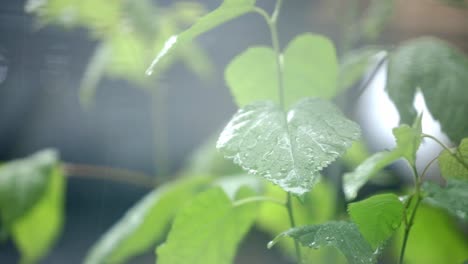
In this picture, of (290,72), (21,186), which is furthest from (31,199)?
(290,72)

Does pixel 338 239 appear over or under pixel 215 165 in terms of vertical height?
over

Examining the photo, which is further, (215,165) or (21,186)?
(215,165)

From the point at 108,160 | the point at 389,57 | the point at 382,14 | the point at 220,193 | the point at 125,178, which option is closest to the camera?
the point at 220,193

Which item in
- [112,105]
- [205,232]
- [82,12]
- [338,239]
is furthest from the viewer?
[112,105]

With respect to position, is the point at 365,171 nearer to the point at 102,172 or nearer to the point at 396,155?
the point at 396,155

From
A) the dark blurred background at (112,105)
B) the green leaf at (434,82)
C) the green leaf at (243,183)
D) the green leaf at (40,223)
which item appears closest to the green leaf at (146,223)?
the green leaf at (243,183)

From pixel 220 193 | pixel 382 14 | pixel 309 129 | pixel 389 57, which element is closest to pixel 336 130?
pixel 309 129

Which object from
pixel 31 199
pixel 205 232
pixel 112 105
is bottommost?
pixel 112 105

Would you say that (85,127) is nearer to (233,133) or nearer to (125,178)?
(125,178)
